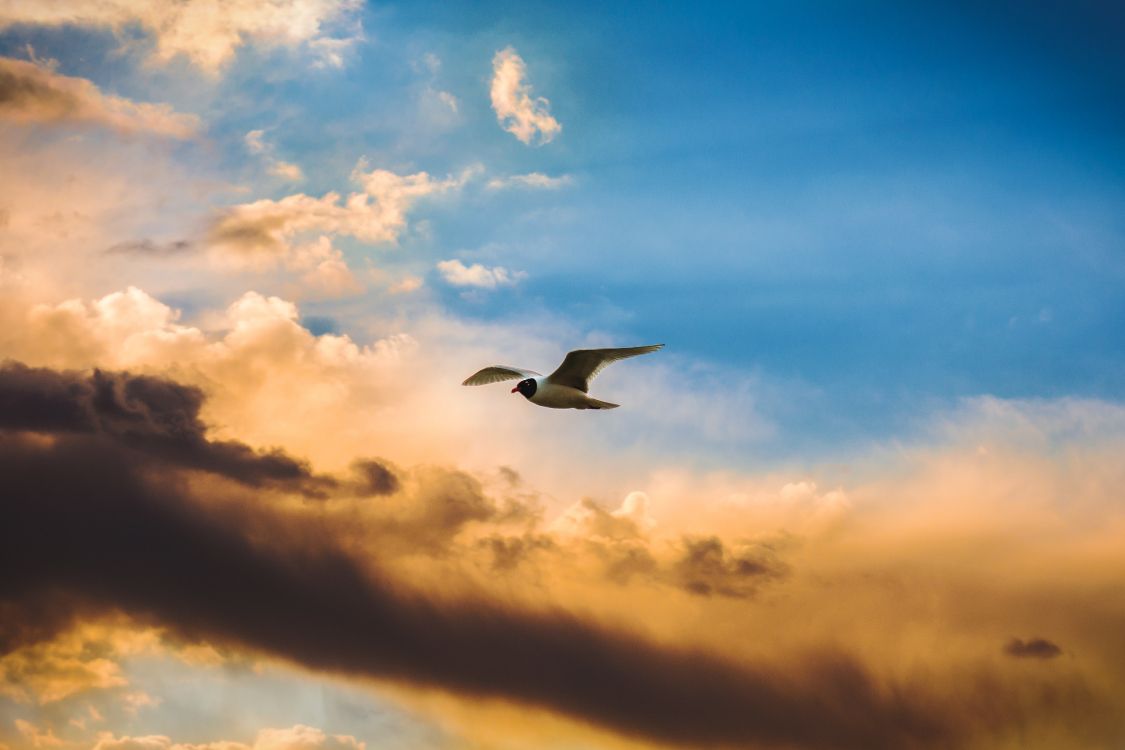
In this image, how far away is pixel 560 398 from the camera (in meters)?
44.5

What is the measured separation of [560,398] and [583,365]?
186cm

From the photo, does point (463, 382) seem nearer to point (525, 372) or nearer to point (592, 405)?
point (525, 372)

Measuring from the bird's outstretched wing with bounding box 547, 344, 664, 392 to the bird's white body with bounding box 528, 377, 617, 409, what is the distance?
1.05ft

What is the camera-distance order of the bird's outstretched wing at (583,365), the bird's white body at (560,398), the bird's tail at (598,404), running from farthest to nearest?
the bird's white body at (560,398) < the bird's tail at (598,404) < the bird's outstretched wing at (583,365)

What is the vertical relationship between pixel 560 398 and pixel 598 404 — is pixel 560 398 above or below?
above

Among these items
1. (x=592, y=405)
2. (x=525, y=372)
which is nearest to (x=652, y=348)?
(x=592, y=405)

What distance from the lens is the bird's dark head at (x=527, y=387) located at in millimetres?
45219

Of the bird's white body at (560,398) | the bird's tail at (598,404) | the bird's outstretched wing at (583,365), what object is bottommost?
the bird's tail at (598,404)

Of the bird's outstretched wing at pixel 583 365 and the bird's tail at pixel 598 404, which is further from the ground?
the bird's outstretched wing at pixel 583 365

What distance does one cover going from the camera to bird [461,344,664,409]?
42719 millimetres

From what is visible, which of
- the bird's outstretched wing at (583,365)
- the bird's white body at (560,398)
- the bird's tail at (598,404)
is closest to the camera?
the bird's outstretched wing at (583,365)

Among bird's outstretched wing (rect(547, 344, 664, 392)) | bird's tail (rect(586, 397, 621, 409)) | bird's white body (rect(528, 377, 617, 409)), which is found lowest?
bird's tail (rect(586, 397, 621, 409))

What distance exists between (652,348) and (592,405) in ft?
20.0

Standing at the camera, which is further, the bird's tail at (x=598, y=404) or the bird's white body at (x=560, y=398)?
the bird's white body at (x=560, y=398)
